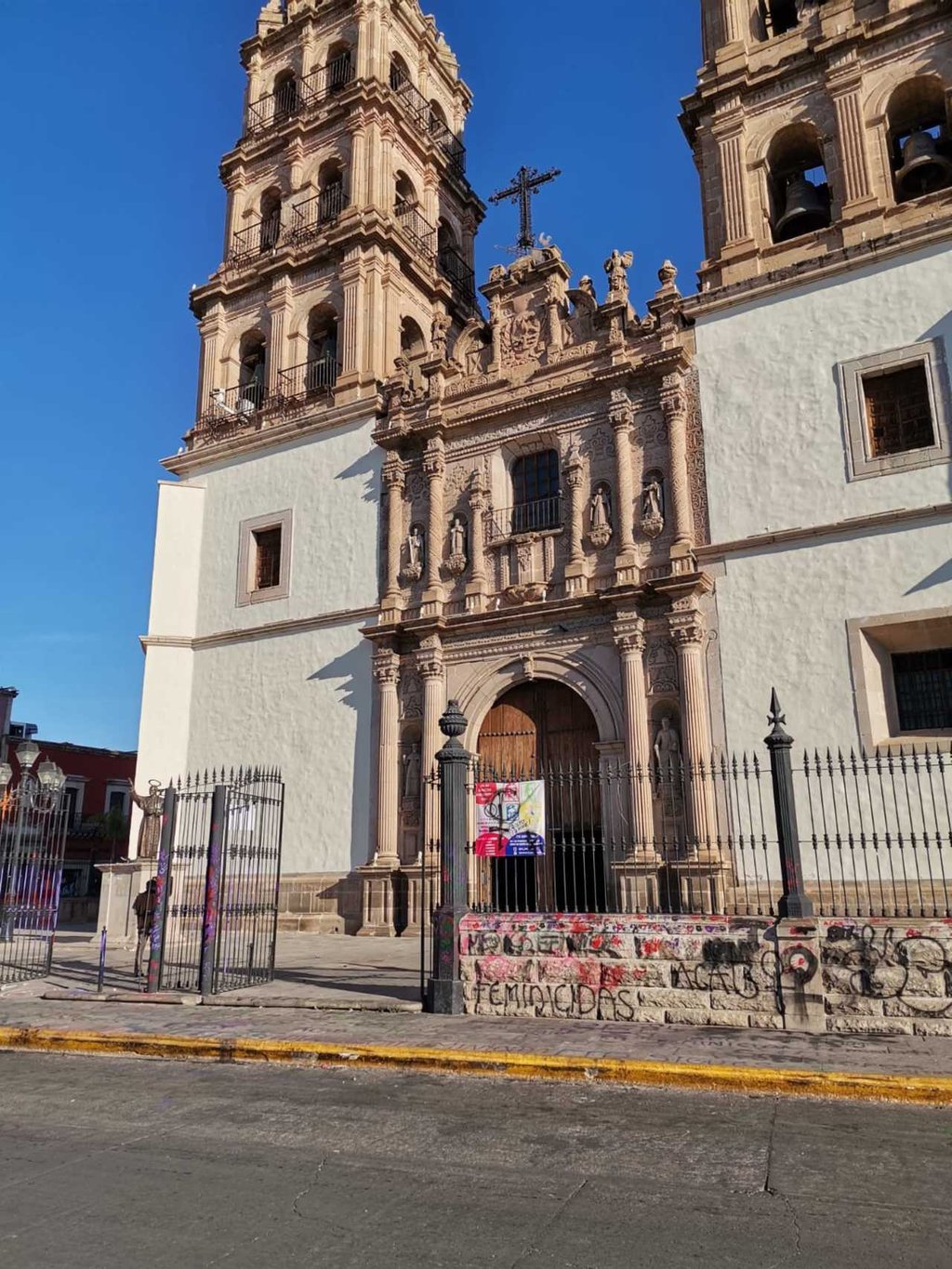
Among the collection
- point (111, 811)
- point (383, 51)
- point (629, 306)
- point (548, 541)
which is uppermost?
point (383, 51)

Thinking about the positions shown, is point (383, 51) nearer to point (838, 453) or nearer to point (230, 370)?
point (230, 370)

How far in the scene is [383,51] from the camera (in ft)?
80.2

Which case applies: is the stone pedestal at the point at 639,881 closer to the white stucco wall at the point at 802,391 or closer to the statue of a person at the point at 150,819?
the white stucco wall at the point at 802,391

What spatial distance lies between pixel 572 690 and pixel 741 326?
693 cm

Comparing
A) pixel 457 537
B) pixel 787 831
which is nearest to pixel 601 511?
pixel 457 537

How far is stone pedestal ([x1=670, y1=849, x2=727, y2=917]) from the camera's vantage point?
1395cm

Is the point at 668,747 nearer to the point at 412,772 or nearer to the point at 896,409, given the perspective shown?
the point at 412,772

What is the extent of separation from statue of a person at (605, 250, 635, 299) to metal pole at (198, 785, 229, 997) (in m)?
12.1

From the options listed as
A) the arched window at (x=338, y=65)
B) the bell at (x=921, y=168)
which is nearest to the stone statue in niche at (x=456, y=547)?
the bell at (x=921, y=168)

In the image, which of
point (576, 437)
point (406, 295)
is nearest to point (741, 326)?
point (576, 437)

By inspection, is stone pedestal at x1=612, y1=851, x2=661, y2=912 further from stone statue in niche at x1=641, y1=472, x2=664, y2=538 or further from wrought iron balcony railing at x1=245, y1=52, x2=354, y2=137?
wrought iron balcony railing at x1=245, y1=52, x2=354, y2=137

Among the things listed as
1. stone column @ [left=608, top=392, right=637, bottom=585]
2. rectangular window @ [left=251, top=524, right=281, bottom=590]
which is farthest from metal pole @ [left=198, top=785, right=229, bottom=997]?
rectangular window @ [left=251, top=524, right=281, bottom=590]

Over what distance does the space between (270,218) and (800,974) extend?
23.2 m

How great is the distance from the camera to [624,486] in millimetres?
16719
